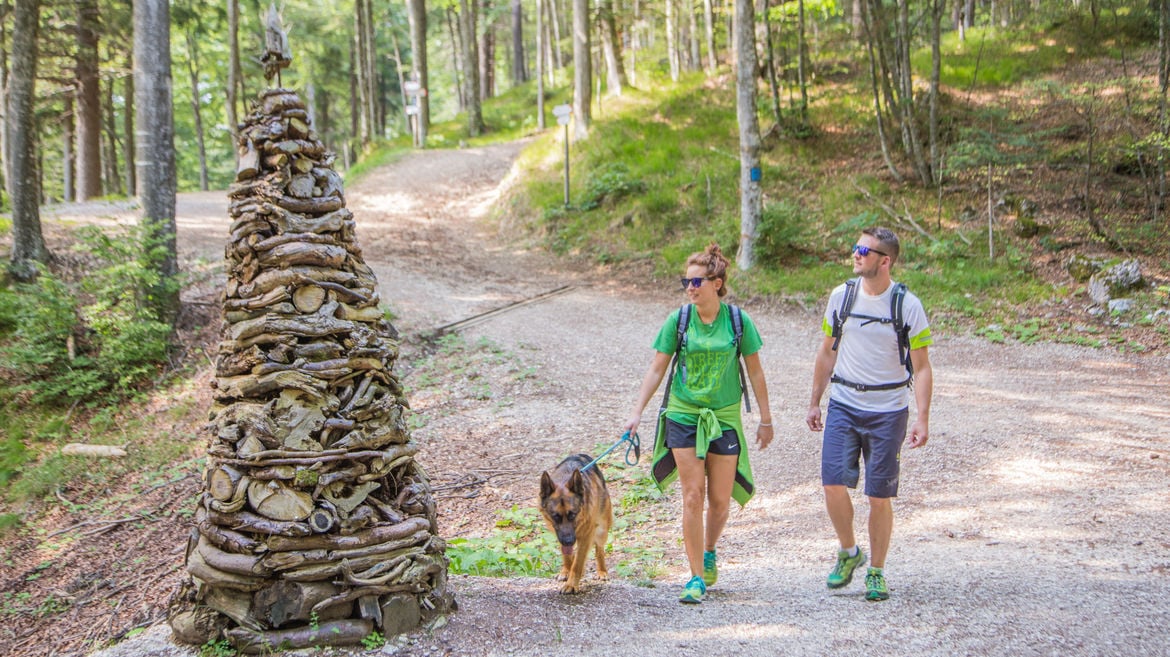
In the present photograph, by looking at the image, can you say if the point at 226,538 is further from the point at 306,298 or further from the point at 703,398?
the point at 703,398

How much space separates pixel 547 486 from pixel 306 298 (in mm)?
1723

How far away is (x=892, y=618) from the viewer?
400 centimetres

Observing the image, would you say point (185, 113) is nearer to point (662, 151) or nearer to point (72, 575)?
point (662, 151)

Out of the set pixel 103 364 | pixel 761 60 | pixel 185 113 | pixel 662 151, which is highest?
pixel 185 113

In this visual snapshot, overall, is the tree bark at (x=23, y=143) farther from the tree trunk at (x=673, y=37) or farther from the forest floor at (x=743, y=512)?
the tree trunk at (x=673, y=37)

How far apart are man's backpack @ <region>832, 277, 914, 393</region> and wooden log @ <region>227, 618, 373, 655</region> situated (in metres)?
3.07

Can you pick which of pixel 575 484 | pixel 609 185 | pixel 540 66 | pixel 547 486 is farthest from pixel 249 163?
pixel 540 66

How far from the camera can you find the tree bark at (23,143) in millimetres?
11086

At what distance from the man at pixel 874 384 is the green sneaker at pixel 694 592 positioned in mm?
945

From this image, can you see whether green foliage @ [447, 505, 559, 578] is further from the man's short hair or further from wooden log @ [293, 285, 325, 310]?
the man's short hair

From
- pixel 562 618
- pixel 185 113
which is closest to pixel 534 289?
pixel 562 618

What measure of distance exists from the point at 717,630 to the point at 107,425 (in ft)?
28.3

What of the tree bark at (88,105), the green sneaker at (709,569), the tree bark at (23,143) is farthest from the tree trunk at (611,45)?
the green sneaker at (709,569)

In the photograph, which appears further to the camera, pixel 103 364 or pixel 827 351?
pixel 103 364
